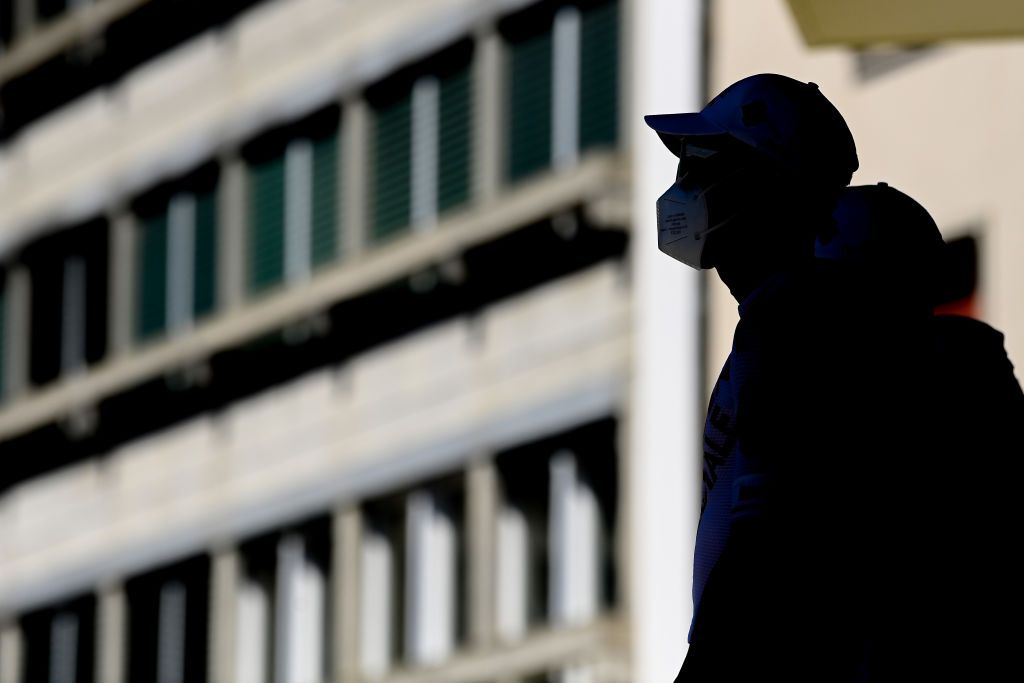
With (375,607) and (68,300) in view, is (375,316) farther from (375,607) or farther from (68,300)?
(68,300)

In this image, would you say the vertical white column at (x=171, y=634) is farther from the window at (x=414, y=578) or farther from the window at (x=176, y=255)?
the window at (x=414, y=578)

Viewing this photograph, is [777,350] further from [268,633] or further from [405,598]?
[268,633]

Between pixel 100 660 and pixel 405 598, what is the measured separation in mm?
4855

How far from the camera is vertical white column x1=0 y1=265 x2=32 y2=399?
106 feet

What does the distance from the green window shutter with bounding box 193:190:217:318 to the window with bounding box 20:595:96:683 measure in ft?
8.97

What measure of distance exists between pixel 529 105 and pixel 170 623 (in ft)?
21.0

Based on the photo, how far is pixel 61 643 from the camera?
31.1 meters

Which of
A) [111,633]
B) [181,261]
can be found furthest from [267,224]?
[111,633]

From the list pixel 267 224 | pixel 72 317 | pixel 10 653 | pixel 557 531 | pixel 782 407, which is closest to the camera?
pixel 782 407

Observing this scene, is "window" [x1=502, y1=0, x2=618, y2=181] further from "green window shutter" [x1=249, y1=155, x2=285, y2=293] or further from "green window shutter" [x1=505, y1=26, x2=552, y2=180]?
"green window shutter" [x1=249, y1=155, x2=285, y2=293]

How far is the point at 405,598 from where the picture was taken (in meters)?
26.5

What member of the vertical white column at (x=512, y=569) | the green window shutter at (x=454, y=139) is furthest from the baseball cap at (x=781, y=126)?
the green window shutter at (x=454, y=139)

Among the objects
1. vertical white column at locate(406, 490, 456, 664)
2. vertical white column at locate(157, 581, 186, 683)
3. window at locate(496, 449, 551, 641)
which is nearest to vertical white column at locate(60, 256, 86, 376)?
vertical white column at locate(157, 581, 186, 683)

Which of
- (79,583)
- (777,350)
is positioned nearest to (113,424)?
(79,583)
